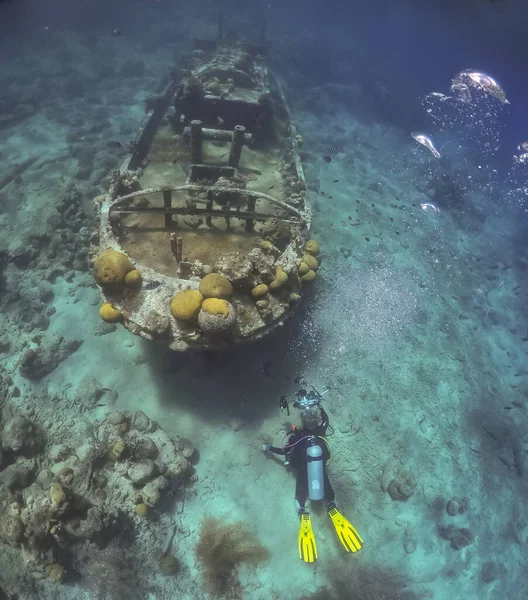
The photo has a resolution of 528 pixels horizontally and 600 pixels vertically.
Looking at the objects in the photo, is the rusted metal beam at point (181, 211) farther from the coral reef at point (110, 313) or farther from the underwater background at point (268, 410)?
the underwater background at point (268, 410)

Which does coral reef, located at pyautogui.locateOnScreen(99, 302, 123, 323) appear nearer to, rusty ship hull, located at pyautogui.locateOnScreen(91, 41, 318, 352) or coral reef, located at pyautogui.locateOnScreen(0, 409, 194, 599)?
rusty ship hull, located at pyautogui.locateOnScreen(91, 41, 318, 352)

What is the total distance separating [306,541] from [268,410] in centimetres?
310

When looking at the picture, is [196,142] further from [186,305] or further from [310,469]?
[310,469]

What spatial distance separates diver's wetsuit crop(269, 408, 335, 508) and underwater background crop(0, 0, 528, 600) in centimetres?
39

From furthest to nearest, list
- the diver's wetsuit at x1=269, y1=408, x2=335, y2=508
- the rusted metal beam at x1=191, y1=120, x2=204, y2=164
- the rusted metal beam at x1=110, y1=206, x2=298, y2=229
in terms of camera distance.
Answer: the rusted metal beam at x1=191, y1=120, x2=204, y2=164 → the rusted metal beam at x1=110, y1=206, x2=298, y2=229 → the diver's wetsuit at x1=269, y1=408, x2=335, y2=508

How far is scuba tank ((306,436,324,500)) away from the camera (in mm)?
7895

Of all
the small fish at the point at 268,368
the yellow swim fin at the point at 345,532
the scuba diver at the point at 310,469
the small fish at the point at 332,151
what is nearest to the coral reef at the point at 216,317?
the scuba diver at the point at 310,469

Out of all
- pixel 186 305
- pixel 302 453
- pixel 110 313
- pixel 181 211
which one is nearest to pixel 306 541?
pixel 302 453

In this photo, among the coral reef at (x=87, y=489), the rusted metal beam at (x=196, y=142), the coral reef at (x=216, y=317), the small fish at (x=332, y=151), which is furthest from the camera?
the small fish at (x=332, y=151)

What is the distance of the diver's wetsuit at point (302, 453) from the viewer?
8.32 meters

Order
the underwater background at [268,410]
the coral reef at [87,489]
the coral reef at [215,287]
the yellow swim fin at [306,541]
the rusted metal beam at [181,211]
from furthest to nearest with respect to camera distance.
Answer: the rusted metal beam at [181,211]
the yellow swim fin at [306,541]
the underwater background at [268,410]
the coral reef at [87,489]
the coral reef at [215,287]

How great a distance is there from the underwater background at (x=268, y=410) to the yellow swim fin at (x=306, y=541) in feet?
1.39

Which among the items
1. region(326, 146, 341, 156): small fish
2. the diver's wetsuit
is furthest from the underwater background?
the diver's wetsuit

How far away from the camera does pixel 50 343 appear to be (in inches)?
380
